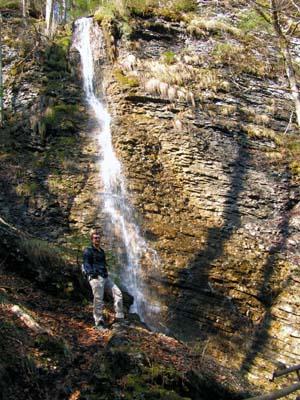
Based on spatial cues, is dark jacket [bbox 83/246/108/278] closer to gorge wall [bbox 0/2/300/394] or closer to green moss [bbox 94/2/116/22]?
gorge wall [bbox 0/2/300/394]

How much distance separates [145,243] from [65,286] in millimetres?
3769

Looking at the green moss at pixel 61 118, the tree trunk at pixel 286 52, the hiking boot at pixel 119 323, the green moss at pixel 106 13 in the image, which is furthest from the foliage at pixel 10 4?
the hiking boot at pixel 119 323

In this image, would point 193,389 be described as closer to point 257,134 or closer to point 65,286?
point 65,286

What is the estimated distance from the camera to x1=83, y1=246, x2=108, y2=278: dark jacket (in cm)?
834

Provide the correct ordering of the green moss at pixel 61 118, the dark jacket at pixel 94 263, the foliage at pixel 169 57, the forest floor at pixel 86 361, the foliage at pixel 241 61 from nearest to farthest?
the forest floor at pixel 86 361 → the dark jacket at pixel 94 263 → the green moss at pixel 61 118 → the foliage at pixel 169 57 → the foliage at pixel 241 61

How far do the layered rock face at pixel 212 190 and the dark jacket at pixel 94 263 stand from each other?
3.31 meters

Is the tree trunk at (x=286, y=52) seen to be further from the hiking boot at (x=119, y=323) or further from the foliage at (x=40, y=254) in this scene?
the foliage at (x=40, y=254)

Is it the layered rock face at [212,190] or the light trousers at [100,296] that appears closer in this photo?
the light trousers at [100,296]

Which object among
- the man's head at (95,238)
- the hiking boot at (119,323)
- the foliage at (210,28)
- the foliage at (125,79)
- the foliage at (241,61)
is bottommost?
the hiking boot at (119,323)

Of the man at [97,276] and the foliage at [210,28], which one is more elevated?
the foliage at [210,28]

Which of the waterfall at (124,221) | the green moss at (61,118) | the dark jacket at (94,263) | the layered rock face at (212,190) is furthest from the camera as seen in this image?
the green moss at (61,118)

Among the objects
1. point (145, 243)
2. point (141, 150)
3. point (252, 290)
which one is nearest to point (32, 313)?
point (145, 243)

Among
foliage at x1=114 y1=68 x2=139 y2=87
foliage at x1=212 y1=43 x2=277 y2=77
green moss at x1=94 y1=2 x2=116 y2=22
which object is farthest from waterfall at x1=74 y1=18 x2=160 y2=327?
foliage at x1=212 y1=43 x2=277 y2=77

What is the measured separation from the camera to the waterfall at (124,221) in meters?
11.3
